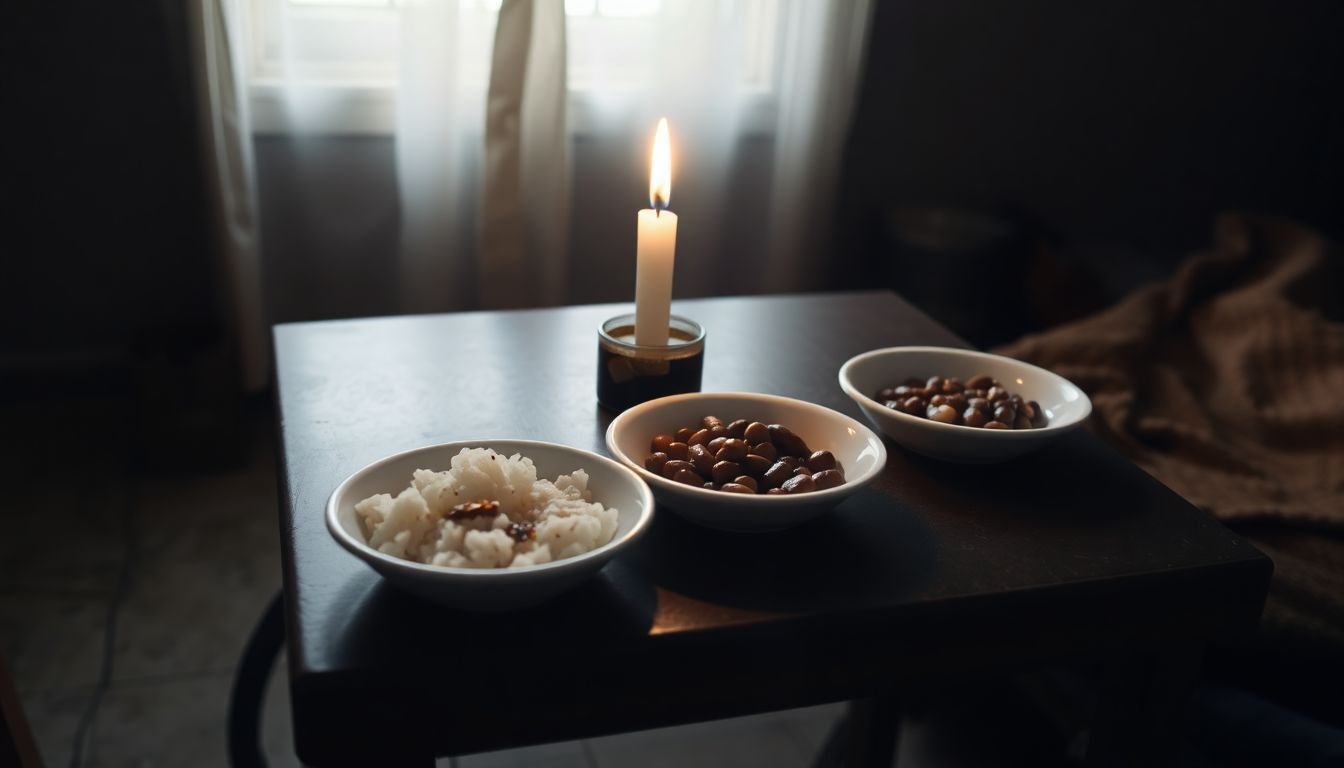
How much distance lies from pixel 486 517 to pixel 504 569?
0.06 metres

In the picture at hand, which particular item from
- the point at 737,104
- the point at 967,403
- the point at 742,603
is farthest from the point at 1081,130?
the point at 742,603

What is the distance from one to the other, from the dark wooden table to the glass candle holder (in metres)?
0.03

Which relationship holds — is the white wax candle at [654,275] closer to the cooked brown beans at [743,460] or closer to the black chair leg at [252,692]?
the cooked brown beans at [743,460]

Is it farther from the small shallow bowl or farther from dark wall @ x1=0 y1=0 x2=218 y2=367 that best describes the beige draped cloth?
dark wall @ x1=0 y1=0 x2=218 y2=367

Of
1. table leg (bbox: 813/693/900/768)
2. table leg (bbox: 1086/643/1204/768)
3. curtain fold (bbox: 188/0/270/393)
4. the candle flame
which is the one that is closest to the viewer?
table leg (bbox: 1086/643/1204/768)

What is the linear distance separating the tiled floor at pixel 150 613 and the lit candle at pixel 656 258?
2.36ft

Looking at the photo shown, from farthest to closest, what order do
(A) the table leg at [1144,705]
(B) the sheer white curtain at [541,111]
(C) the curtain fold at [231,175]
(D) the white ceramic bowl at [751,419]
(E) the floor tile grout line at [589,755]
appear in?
(B) the sheer white curtain at [541,111], (C) the curtain fold at [231,175], (E) the floor tile grout line at [589,755], (A) the table leg at [1144,705], (D) the white ceramic bowl at [751,419]

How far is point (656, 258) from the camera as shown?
925 mm

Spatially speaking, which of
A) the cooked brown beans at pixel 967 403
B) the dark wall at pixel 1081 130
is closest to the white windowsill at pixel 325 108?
the dark wall at pixel 1081 130

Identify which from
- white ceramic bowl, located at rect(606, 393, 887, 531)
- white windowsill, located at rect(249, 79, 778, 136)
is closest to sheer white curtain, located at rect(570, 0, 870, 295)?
white windowsill, located at rect(249, 79, 778, 136)

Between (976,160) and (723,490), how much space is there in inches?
87.0

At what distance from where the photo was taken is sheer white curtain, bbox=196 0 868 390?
201 cm

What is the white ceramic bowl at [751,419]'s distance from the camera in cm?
72

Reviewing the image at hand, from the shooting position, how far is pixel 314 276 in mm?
2250
